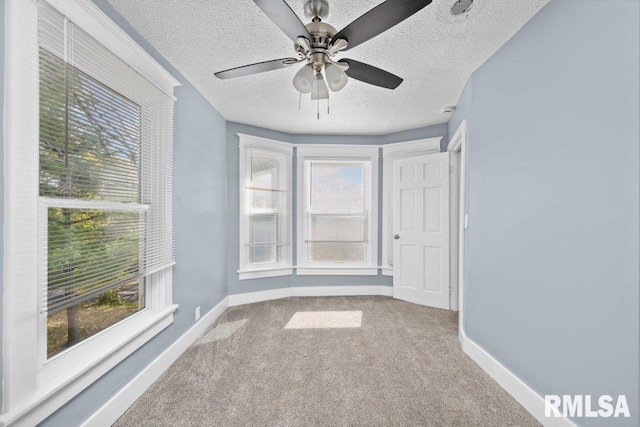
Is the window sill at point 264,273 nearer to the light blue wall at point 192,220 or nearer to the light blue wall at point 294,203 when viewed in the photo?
the light blue wall at point 294,203

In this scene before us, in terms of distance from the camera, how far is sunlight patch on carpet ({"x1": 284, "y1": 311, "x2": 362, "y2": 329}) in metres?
2.82

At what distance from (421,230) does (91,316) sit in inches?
133

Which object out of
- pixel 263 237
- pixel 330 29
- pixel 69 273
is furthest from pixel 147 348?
pixel 330 29

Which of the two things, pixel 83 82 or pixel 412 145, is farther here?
pixel 412 145

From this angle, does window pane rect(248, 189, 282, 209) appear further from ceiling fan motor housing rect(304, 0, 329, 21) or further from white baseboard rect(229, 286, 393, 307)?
ceiling fan motor housing rect(304, 0, 329, 21)

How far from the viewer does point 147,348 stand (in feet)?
6.05

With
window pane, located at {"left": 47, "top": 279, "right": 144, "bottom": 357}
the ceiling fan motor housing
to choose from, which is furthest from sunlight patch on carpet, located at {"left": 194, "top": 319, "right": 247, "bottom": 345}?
the ceiling fan motor housing

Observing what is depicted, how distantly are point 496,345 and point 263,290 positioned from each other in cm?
272

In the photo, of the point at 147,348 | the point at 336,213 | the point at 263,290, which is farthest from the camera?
the point at 336,213

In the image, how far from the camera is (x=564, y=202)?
1407 millimetres

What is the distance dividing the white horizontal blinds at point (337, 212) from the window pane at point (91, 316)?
2.39 metres

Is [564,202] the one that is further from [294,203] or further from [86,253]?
[294,203]

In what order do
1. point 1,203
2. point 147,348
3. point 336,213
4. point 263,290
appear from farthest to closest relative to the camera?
point 336,213 < point 263,290 < point 147,348 < point 1,203

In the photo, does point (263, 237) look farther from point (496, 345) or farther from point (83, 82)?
point (496, 345)
